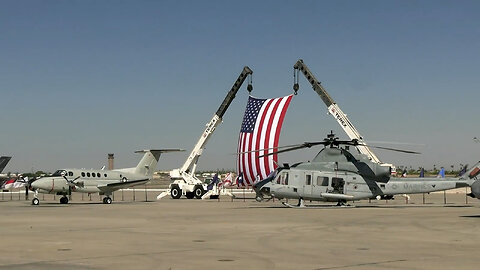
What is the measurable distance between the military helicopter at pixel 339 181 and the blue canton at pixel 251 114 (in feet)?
41.3

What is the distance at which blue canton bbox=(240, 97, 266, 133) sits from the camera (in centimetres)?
4862

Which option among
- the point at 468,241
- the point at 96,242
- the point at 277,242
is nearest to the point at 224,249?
the point at 277,242

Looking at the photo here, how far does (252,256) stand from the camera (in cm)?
1362

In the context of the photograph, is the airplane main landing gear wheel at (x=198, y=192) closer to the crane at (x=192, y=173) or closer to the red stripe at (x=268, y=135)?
the crane at (x=192, y=173)

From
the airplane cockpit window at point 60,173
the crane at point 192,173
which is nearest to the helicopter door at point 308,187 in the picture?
the airplane cockpit window at point 60,173

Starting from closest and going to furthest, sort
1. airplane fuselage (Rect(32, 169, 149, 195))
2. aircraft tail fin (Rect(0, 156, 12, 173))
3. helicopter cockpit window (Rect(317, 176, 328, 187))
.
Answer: helicopter cockpit window (Rect(317, 176, 328, 187))
airplane fuselage (Rect(32, 169, 149, 195))
aircraft tail fin (Rect(0, 156, 12, 173))

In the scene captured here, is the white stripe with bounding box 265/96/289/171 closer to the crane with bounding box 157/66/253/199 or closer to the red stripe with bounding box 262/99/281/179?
the red stripe with bounding box 262/99/281/179

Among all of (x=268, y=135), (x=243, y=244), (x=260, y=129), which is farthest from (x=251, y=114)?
(x=243, y=244)

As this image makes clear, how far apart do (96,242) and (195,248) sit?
298 cm

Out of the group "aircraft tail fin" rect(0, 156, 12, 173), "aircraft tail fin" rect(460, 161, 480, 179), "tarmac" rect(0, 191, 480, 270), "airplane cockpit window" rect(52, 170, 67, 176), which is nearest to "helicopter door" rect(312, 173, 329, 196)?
"aircraft tail fin" rect(460, 161, 480, 179)

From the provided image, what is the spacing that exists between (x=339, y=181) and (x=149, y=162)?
1946cm

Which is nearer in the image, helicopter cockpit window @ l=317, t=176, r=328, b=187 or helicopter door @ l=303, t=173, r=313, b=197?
helicopter door @ l=303, t=173, r=313, b=197

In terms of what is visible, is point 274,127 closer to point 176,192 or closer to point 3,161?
point 176,192

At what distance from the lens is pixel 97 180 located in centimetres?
4788
